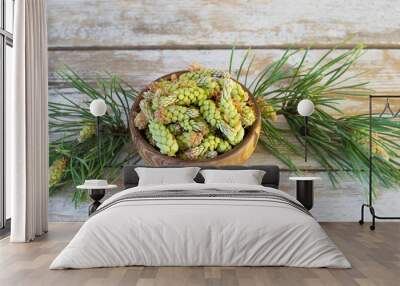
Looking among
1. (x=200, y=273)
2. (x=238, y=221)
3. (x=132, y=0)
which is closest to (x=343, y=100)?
(x=132, y=0)

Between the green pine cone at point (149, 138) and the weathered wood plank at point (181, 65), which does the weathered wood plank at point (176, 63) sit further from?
the green pine cone at point (149, 138)

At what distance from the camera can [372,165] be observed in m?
6.30

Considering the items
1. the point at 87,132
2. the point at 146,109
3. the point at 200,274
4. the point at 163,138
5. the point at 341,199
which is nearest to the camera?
the point at 200,274

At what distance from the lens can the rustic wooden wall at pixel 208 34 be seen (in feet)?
21.0

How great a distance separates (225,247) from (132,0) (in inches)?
139

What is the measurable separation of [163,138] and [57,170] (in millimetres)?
1320

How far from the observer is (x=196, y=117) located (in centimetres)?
580

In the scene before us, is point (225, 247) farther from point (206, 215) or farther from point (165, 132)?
point (165, 132)

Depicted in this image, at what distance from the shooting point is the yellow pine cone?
6266mm

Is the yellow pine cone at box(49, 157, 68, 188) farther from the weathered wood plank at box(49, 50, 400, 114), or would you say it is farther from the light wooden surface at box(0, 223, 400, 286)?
the light wooden surface at box(0, 223, 400, 286)

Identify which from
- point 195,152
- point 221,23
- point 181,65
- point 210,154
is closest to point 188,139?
point 195,152

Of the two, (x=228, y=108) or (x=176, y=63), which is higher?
(x=176, y=63)

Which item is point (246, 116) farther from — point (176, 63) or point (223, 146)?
point (176, 63)

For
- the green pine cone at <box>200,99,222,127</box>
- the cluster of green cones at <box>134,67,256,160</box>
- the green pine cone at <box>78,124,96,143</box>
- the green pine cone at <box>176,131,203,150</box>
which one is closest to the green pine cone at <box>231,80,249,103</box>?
the cluster of green cones at <box>134,67,256,160</box>
